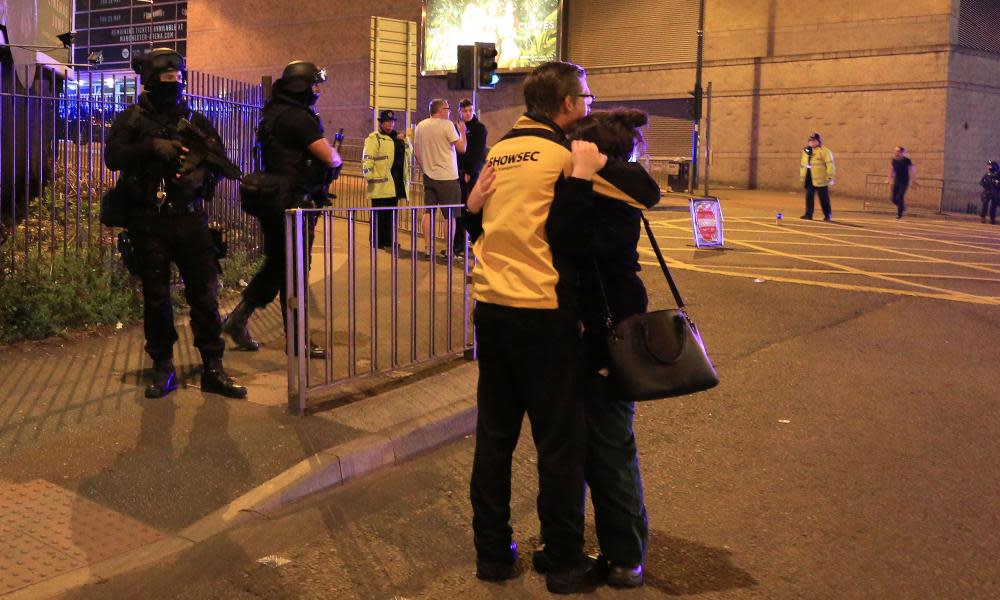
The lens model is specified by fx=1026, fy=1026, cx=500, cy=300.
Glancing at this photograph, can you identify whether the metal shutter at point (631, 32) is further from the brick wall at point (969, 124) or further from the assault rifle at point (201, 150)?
the assault rifle at point (201, 150)

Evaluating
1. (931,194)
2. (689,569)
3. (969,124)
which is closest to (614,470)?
(689,569)

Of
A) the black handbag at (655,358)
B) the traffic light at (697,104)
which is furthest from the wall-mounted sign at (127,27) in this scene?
the black handbag at (655,358)

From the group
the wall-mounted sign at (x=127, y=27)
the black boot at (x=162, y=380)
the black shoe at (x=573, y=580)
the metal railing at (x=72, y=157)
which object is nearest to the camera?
the black shoe at (x=573, y=580)

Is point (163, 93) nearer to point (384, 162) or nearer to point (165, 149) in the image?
point (165, 149)

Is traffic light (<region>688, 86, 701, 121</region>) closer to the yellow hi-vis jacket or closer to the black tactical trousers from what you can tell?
the yellow hi-vis jacket

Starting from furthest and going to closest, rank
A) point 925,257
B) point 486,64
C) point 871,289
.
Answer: point 486,64 → point 925,257 → point 871,289

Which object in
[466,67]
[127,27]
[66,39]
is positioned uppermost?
Result: [127,27]

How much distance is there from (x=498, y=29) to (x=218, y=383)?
35.0 m

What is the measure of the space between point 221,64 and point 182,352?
41.6m

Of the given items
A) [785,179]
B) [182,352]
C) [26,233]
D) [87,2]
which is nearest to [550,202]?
[182,352]

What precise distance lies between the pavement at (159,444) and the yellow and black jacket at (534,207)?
1815 mm

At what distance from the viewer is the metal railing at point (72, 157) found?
8.59m

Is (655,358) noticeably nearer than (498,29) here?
Yes

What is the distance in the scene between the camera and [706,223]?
1525 cm
